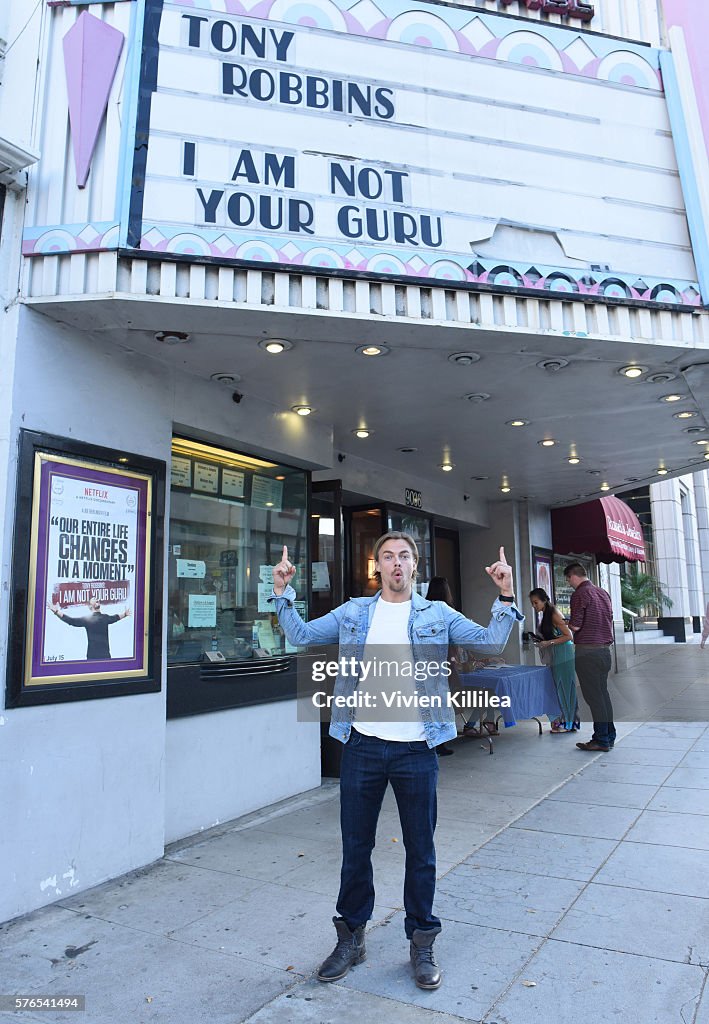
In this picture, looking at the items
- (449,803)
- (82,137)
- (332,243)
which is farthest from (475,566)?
(82,137)

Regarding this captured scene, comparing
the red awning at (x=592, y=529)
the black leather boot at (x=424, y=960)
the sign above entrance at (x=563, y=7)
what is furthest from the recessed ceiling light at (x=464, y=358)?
the red awning at (x=592, y=529)

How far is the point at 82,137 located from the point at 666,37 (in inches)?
191

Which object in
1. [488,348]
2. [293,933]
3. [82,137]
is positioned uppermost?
[82,137]

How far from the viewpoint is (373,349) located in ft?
16.9

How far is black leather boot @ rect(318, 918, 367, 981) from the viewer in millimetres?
3146

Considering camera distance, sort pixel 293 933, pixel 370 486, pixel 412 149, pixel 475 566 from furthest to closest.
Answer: pixel 475 566
pixel 370 486
pixel 412 149
pixel 293 933

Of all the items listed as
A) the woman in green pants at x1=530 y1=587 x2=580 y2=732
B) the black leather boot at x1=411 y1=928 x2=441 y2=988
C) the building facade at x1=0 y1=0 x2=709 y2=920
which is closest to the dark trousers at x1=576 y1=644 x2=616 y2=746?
the woman in green pants at x1=530 y1=587 x2=580 y2=732

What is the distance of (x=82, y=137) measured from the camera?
14.6 ft

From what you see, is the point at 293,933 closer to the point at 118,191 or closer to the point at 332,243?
the point at 332,243

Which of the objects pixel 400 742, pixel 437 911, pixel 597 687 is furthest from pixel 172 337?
pixel 597 687

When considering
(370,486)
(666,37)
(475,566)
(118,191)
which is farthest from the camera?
(475,566)

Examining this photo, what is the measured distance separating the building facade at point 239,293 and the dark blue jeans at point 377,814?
6.41 feet

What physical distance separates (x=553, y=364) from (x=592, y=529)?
8.63m

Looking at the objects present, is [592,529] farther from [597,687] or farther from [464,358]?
[464,358]
